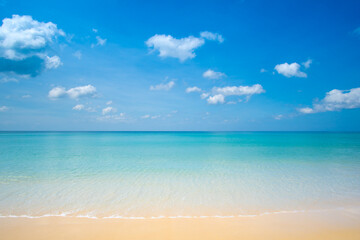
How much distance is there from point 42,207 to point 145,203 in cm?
319

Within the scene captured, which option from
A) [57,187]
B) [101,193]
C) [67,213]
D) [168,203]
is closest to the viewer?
[67,213]

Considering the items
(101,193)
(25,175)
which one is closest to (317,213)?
(101,193)

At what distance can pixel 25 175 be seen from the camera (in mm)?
9836

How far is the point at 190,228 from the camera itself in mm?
4602

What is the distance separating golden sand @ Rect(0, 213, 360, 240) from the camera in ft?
13.8

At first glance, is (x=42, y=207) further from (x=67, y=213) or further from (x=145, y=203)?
(x=145, y=203)

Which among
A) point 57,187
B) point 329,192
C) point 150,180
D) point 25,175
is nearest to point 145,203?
point 150,180

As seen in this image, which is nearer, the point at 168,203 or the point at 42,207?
the point at 42,207

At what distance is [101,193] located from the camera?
23.3ft

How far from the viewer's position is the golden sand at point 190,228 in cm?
420

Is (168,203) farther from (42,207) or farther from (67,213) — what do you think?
(42,207)

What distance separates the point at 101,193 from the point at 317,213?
24.1ft

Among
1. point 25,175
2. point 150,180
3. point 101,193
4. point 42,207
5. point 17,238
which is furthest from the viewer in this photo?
point 25,175

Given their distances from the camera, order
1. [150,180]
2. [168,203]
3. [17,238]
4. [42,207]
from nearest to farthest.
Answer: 1. [17,238]
2. [42,207]
3. [168,203]
4. [150,180]
